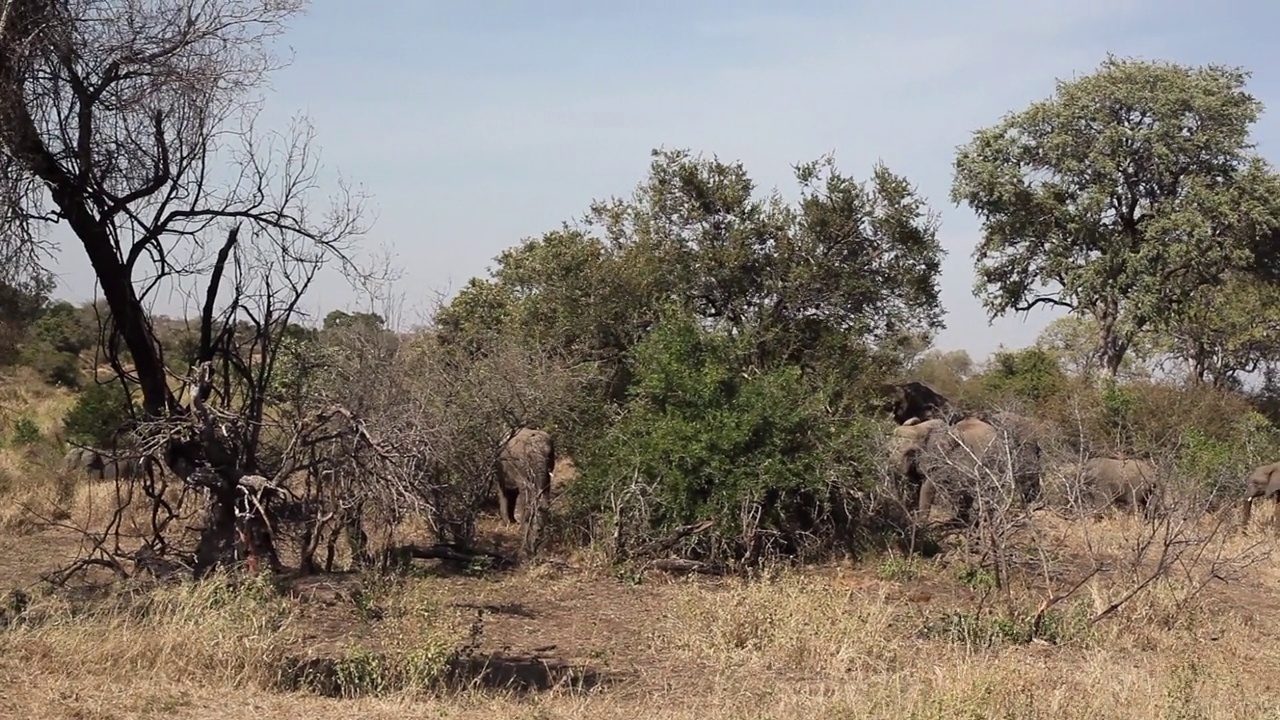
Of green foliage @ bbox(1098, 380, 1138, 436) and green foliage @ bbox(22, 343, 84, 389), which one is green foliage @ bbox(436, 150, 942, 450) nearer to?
green foliage @ bbox(1098, 380, 1138, 436)

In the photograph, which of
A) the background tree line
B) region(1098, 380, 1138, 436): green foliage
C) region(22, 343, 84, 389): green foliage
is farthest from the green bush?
region(22, 343, 84, 389): green foliage

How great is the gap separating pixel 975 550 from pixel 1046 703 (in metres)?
6.99

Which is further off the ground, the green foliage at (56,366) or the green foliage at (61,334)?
the green foliage at (61,334)

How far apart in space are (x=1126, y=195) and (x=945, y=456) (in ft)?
49.7

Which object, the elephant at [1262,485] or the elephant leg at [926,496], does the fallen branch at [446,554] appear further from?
the elephant at [1262,485]

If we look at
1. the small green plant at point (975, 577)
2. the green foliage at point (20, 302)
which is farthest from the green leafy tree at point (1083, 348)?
the green foliage at point (20, 302)

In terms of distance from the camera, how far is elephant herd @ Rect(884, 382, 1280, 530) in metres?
13.4

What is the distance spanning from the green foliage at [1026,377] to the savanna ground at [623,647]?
46.1ft

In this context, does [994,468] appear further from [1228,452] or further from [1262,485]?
[1228,452]

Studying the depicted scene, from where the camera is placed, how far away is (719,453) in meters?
12.7

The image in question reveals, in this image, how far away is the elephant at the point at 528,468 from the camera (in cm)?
1314

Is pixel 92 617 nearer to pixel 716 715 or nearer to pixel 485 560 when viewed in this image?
pixel 716 715

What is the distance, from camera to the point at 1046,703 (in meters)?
6.68

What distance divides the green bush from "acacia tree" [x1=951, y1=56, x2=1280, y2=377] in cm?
1446
